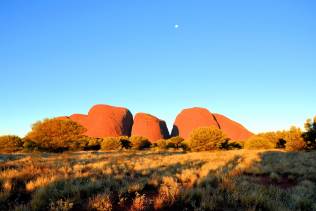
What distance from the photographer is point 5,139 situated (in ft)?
139

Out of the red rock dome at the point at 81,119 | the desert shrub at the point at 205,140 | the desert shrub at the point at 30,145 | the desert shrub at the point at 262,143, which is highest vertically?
the red rock dome at the point at 81,119

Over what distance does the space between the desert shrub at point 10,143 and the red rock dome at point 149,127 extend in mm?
56280

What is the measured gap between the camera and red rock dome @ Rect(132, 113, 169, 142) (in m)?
98.2

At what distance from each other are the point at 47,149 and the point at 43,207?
96.8ft

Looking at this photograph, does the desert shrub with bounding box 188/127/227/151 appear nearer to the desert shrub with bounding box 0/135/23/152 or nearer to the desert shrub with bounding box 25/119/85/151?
the desert shrub with bounding box 25/119/85/151

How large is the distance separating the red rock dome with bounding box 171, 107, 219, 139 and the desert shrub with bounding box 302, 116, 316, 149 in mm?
66460

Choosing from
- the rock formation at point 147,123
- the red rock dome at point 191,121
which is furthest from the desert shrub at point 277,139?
the red rock dome at point 191,121

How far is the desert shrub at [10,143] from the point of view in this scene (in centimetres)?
4102

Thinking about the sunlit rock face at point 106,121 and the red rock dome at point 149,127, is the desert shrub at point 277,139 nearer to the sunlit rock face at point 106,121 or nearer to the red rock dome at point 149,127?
the red rock dome at point 149,127

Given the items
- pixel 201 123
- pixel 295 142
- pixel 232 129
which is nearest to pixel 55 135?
pixel 295 142

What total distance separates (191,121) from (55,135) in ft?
261

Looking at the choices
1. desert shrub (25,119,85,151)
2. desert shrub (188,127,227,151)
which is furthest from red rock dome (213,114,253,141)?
desert shrub (25,119,85,151)

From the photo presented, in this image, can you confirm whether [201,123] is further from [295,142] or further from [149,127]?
[295,142]

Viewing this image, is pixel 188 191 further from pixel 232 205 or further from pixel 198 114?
pixel 198 114
